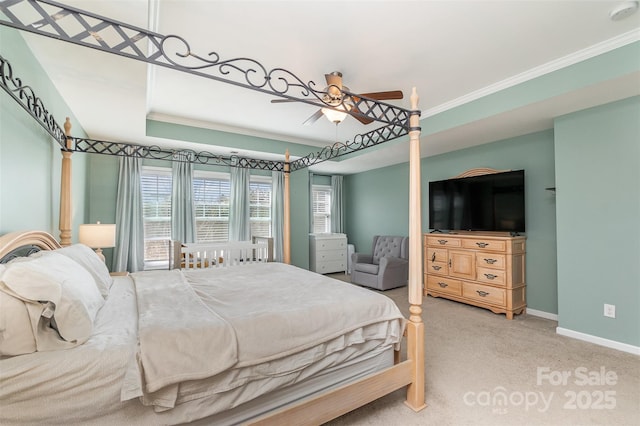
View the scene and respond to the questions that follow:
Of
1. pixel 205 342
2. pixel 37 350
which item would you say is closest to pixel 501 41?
pixel 205 342

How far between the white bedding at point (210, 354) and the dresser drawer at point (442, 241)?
2.62m

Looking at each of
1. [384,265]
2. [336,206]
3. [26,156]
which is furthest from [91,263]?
[336,206]

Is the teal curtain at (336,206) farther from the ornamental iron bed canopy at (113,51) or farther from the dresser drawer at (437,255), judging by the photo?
the ornamental iron bed canopy at (113,51)

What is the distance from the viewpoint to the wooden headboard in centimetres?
143

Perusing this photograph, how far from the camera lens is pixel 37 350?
1.11m

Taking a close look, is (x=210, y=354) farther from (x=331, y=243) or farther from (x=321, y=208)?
(x=321, y=208)

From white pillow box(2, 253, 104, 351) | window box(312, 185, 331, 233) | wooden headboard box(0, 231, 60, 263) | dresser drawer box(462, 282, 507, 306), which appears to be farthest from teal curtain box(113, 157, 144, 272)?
dresser drawer box(462, 282, 507, 306)

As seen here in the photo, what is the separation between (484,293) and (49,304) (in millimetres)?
4257

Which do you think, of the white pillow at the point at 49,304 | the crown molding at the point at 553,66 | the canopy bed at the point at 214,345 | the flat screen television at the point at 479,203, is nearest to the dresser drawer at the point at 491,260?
the flat screen television at the point at 479,203

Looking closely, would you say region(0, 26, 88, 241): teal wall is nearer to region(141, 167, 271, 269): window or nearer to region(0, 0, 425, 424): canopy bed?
region(0, 0, 425, 424): canopy bed

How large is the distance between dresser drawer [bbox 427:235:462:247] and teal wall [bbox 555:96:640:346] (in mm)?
1223

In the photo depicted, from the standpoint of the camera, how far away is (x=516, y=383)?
2.11 m

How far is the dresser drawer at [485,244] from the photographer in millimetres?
3590

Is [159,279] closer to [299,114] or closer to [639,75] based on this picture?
[299,114]
